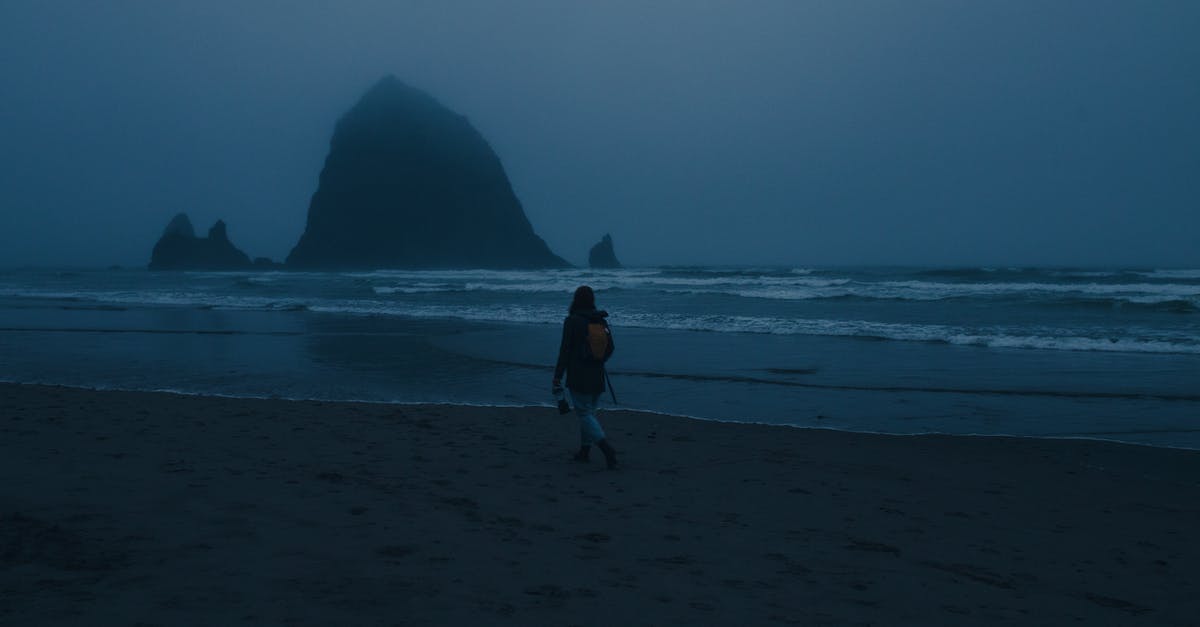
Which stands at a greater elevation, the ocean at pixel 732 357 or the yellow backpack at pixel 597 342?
the yellow backpack at pixel 597 342

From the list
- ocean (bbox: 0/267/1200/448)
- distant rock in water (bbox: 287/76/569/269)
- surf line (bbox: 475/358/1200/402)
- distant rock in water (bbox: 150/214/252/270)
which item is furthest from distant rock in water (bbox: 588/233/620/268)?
surf line (bbox: 475/358/1200/402)

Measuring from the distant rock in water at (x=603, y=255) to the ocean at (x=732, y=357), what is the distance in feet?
271

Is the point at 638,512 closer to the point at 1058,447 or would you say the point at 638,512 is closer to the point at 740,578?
the point at 740,578

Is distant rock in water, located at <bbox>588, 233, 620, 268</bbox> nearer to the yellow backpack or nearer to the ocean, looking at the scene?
the ocean

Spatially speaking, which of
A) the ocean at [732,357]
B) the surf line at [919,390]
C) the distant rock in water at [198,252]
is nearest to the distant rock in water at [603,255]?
the distant rock in water at [198,252]

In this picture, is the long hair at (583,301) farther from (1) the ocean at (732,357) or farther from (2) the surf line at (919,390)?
(2) the surf line at (919,390)

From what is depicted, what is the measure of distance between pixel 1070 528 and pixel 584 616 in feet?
12.0

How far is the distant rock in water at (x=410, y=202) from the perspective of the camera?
94375 millimetres

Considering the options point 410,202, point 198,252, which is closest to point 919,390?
point 410,202

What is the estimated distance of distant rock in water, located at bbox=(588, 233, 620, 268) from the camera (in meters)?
113

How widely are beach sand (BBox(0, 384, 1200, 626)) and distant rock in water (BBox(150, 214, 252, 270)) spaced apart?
109m

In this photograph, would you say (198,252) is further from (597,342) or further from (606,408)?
(597,342)

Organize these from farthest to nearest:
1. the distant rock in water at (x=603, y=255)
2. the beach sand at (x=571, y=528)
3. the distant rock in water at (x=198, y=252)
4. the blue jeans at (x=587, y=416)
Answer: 1. the distant rock in water at (x=603, y=255)
2. the distant rock in water at (x=198, y=252)
3. the blue jeans at (x=587, y=416)
4. the beach sand at (x=571, y=528)

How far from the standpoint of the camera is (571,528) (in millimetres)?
4707
